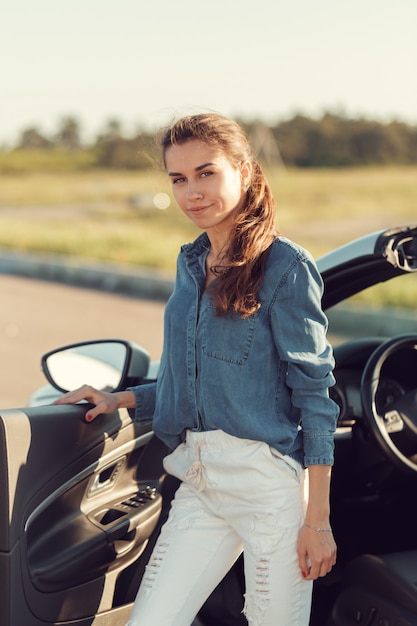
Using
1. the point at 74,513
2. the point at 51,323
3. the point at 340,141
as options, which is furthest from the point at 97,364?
the point at 340,141

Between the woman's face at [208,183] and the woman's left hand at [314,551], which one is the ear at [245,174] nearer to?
the woman's face at [208,183]

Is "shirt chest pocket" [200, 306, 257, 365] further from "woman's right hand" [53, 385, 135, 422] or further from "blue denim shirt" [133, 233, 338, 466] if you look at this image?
"woman's right hand" [53, 385, 135, 422]

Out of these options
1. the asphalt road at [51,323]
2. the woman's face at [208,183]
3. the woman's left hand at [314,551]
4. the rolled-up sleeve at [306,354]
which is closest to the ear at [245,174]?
the woman's face at [208,183]

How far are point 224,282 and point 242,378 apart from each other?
0.22m

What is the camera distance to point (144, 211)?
3409cm

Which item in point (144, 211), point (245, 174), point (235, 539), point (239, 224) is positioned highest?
point (144, 211)

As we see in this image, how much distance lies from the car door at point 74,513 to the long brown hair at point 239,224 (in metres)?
0.49

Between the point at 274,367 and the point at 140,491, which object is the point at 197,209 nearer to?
the point at 274,367

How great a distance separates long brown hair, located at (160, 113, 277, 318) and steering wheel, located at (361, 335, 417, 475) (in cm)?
76

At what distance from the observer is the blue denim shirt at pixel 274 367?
6.62ft

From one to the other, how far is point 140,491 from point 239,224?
81cm

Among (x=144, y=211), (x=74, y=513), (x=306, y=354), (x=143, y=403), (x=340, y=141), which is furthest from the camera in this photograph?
(x=340, y=141)

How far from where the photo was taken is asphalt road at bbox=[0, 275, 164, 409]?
8.01 meters

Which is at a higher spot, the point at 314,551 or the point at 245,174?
the point at 245,174
